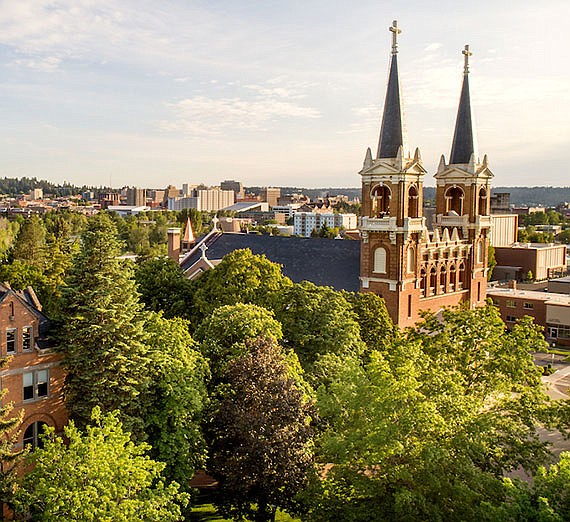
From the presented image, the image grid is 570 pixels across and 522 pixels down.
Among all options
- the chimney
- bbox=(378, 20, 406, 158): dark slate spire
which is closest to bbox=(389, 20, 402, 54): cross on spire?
bbox=(378, 20, 406, 158): dark slate spire

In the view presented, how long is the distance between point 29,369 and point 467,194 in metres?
39.2

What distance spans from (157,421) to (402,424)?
37.9ft

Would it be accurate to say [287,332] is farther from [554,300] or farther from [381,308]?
[554,300]

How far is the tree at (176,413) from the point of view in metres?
27.4

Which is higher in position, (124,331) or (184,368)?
(124,331)

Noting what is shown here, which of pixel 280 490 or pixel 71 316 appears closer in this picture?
pixel 280 490

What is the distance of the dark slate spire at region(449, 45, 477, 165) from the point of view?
5500 centimetres

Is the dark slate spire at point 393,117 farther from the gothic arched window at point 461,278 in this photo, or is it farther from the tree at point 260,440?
the tree at point 260,440

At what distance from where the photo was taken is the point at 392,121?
157 ft

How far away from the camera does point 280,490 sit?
88.4ft

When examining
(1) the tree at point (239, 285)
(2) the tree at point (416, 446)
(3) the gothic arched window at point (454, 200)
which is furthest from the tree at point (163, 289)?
(3) the gothic arched window at point (454, 200)

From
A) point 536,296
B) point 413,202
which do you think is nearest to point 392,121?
point 413,202

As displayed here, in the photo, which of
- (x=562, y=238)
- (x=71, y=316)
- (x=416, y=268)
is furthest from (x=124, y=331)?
(x=562, y=238)

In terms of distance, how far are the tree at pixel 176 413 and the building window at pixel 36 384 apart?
543 cm
